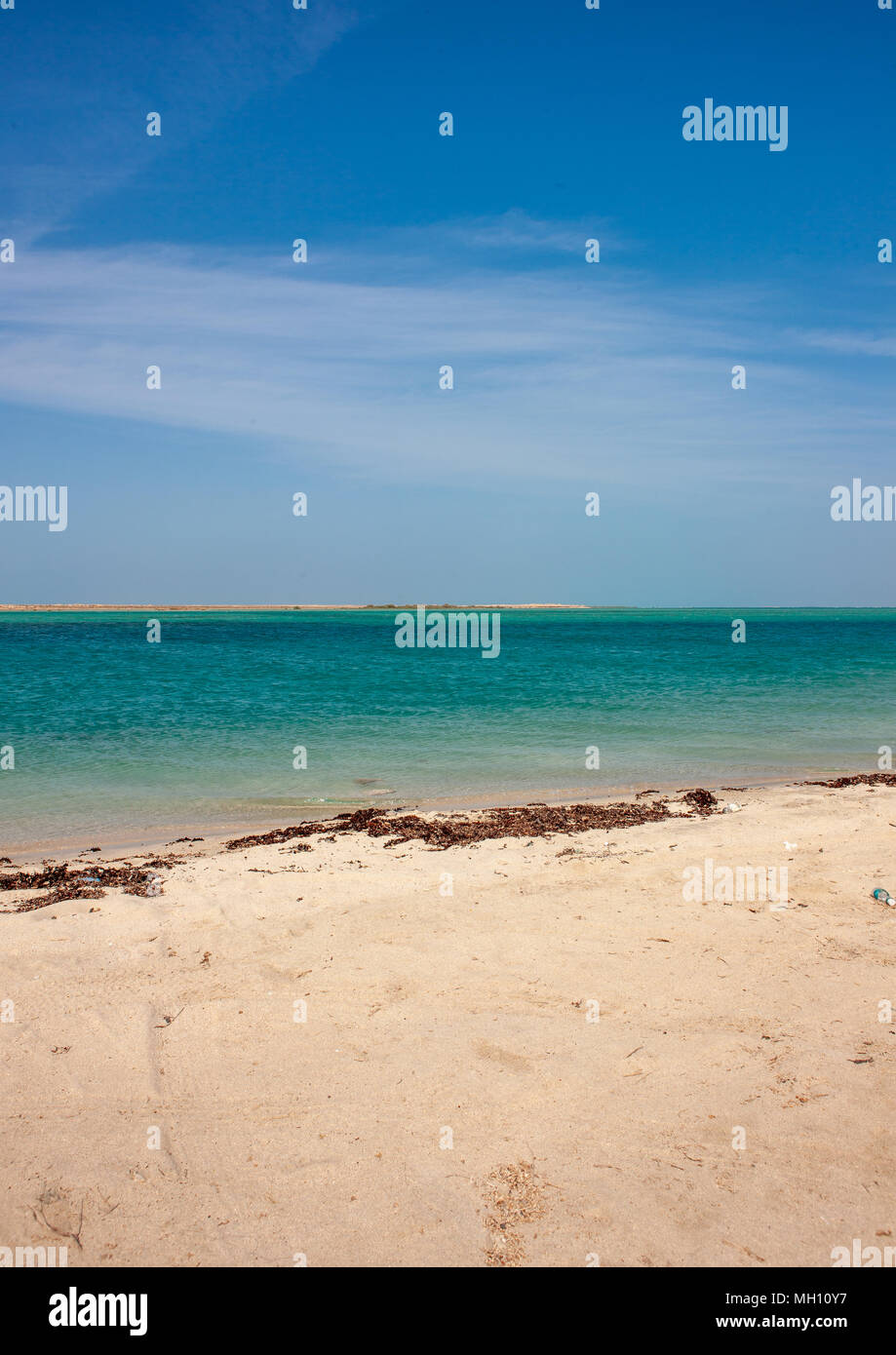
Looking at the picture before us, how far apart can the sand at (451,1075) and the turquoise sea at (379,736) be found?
6025 millimetres

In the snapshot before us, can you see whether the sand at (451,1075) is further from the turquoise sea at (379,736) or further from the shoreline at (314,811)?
the turquoise sea at (379,736)

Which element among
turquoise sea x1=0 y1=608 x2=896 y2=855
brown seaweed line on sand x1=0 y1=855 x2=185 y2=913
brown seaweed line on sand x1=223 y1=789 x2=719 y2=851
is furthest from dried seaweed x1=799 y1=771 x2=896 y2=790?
brown seaweed line on sand x1=0 y1=855 x2=185 y2=913

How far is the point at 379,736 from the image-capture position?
21.4 metres

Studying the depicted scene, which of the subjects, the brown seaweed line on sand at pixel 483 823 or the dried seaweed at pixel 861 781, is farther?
the dried seaweed at pixel 861 781

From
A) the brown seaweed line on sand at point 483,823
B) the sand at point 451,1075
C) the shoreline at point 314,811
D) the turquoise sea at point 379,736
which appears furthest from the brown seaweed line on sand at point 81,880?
the turquoise sea at point 379,736

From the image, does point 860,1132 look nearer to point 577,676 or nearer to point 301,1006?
point 301,1006

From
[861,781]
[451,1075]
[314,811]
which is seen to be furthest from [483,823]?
[861,781]

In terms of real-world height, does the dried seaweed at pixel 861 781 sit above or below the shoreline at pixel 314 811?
above

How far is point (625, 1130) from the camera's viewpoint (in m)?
4.78

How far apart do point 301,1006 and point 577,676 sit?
112 feet

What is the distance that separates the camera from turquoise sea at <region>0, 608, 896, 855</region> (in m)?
14.9

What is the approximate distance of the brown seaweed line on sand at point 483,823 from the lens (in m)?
11.4

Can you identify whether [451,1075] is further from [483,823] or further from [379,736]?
[379,736]
